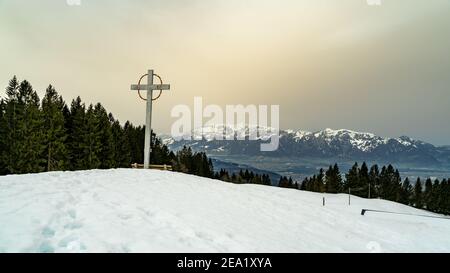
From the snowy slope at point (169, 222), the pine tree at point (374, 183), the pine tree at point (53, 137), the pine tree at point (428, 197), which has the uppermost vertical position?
the pine tree at point (53, 137)

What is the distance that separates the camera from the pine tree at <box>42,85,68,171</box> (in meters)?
43.2

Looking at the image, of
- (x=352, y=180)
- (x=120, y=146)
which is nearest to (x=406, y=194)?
(x=352, y=180)

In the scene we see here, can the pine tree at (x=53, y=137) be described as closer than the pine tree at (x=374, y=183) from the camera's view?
Yes

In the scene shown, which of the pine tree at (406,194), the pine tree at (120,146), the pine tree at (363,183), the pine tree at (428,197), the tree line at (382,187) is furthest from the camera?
the pine tree at (428,197)

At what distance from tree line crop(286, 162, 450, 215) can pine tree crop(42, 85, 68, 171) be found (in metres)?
70.5

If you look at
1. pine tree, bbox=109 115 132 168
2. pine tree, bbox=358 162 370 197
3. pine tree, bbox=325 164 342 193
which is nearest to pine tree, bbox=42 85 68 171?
pine tree, bbox=109 115 132 168

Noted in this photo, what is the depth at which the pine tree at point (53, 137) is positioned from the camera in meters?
43.2

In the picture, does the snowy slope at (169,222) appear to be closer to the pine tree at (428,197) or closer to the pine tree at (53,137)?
the pine tree at (53,137)

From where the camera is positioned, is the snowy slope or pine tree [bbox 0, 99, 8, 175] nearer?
the snowy slope

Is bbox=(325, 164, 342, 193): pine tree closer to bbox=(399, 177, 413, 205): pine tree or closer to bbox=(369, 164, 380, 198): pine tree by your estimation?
bbox=(369, 164, 380, 198): pine tree

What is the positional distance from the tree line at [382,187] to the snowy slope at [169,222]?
78645 mm

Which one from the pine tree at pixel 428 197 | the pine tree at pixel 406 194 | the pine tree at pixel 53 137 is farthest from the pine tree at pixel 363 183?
the pine tree at pixel 53 137
